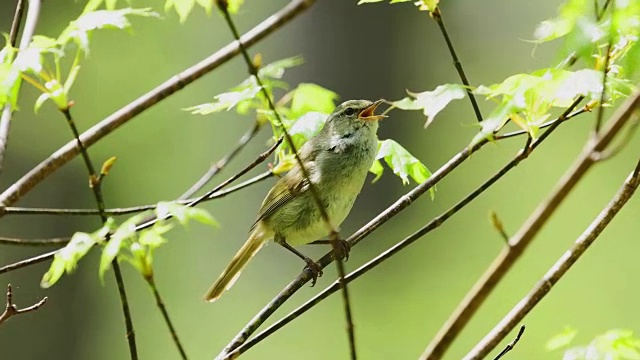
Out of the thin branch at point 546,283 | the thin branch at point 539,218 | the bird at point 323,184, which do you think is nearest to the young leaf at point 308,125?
the bird at point 323,184

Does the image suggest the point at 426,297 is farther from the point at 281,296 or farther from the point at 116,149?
the point at 281,296

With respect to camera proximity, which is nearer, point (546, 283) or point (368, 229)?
point (546, 283)

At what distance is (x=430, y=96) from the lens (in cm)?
95

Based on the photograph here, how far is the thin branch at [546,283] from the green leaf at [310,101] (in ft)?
1.89

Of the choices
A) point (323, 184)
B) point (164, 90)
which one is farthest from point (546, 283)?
point (323, 184)

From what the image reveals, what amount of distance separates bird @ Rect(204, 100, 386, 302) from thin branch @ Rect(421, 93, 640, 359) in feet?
3.30

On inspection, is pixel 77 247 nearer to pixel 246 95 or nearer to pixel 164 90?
pixel 164 90

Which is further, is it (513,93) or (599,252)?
(599,252)

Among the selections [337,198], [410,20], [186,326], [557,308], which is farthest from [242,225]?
[337,198]

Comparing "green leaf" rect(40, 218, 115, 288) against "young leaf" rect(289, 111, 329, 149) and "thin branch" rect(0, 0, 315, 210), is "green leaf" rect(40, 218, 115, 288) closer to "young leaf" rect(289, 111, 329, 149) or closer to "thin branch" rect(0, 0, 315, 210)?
"thin branch" rect(0, 0, 315, 210)

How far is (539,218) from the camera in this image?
469mm

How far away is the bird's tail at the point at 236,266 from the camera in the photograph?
1580 millimetres

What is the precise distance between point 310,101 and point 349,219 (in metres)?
1.61

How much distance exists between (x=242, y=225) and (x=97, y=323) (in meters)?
0.68
